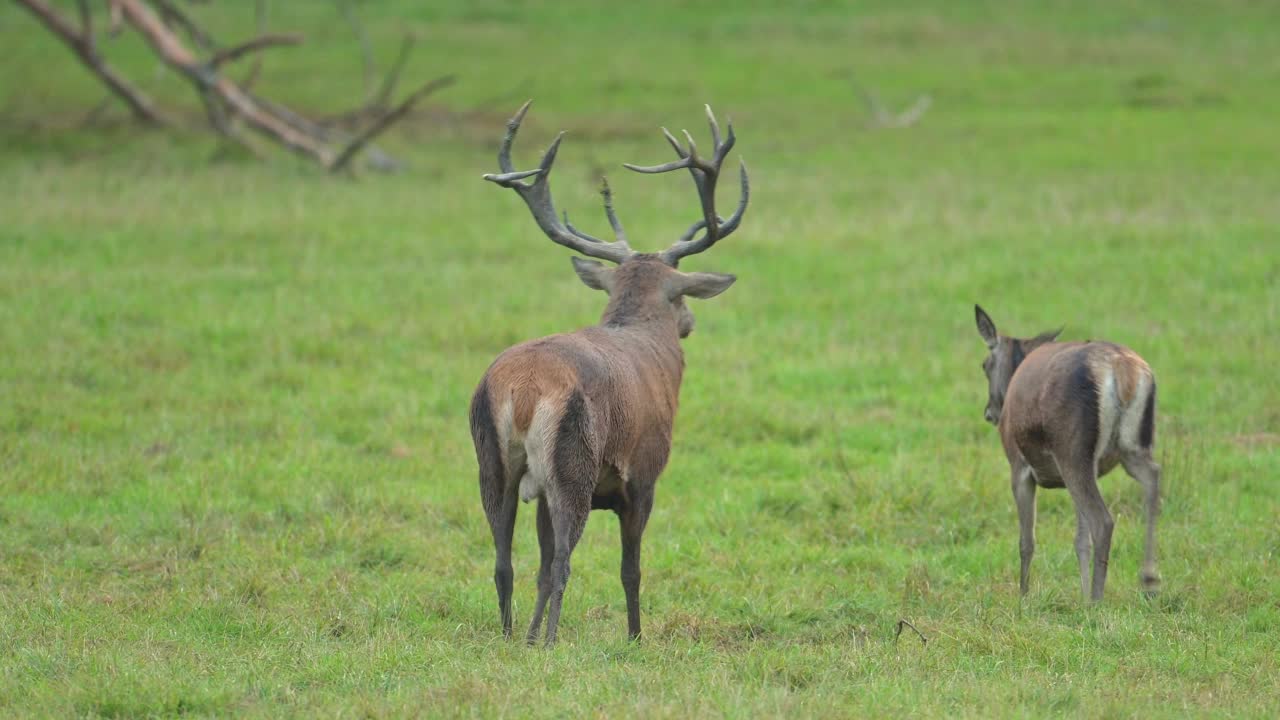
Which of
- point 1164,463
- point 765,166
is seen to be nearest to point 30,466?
point 1164,463

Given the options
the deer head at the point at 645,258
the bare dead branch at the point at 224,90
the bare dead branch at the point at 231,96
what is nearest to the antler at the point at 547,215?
the deer head at the point at 645,258

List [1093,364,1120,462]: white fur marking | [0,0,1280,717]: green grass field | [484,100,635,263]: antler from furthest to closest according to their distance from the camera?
1. [484,100,635,263]: antler
2. [1093,364,1120,462]: white fur marking
3. [0,0,1280,717]: green grass field

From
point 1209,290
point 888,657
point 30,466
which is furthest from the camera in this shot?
point 1209,290

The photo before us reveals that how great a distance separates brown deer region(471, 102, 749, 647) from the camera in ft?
21.1

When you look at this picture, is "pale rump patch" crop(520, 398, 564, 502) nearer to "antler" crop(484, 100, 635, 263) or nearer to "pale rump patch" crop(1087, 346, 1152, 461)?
"antler" crop(484, 100, 635, 263)

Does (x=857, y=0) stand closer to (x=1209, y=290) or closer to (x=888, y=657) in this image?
(x=1209, y=290)

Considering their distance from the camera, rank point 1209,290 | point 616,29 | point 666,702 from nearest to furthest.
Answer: point 666,702 < point 1209,290 < point 616,29

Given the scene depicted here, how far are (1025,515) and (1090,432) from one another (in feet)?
2.06

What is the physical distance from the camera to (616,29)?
111 ft

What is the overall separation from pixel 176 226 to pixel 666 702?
12565 millimetres

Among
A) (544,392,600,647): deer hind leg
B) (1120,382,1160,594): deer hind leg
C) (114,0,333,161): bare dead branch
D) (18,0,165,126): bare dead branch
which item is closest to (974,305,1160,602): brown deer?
(1120,382,1160,594): deer hind leg

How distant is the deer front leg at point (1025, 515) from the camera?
25.6ft

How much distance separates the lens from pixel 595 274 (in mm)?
8273

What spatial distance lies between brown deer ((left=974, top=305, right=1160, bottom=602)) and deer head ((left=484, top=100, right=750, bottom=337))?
163cm
